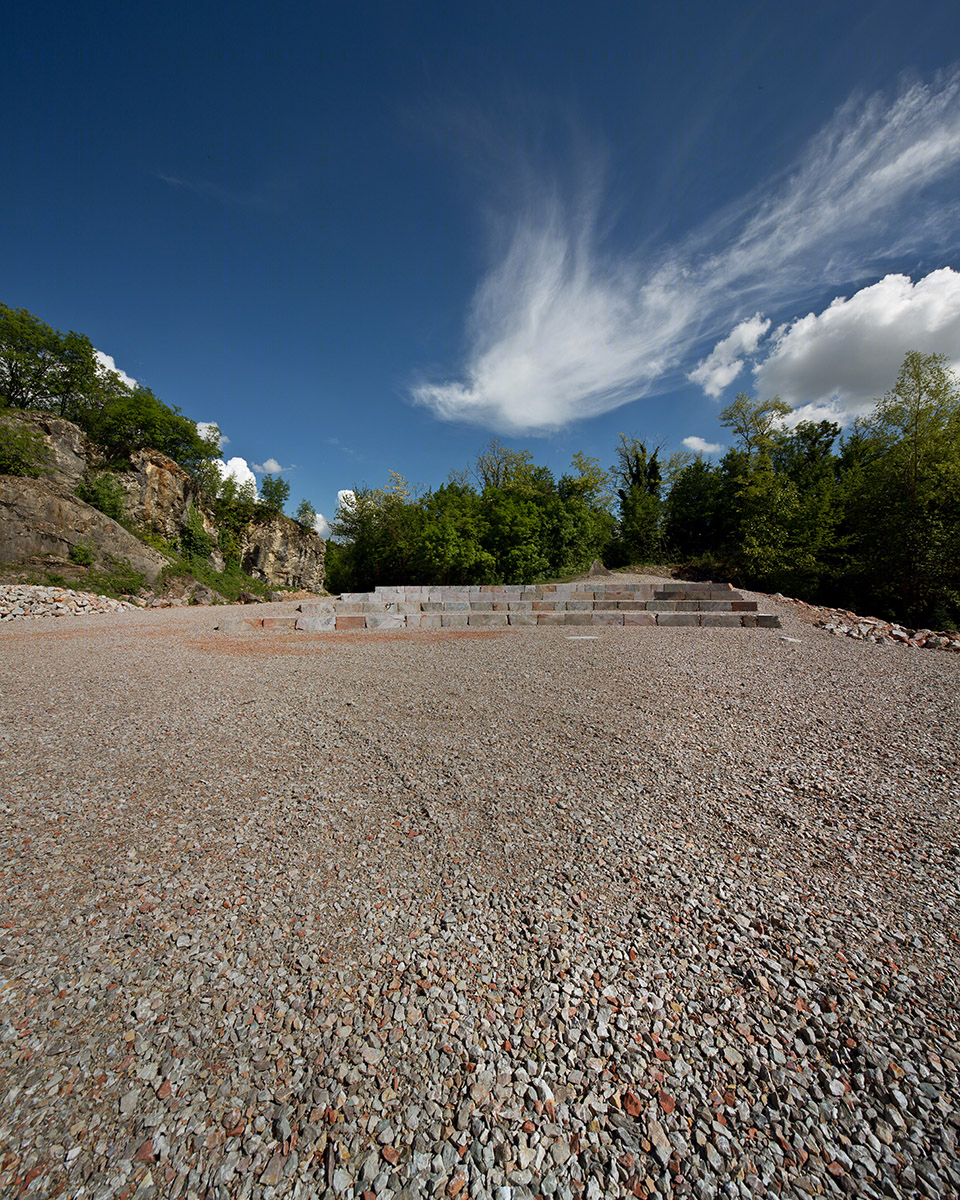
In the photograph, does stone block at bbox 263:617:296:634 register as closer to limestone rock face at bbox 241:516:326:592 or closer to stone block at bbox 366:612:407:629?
stone block at bbox 366:612:407:629

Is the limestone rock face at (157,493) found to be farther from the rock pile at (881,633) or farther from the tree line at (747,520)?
the rock pile at (881,633)

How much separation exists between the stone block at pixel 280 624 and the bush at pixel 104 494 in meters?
13.2

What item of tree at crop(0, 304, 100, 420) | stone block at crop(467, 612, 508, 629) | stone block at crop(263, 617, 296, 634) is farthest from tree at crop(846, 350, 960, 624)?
tree at crop(0, 304, 100, 420)

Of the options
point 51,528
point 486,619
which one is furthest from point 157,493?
point 486,619

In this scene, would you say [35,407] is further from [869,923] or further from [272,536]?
[869,923]

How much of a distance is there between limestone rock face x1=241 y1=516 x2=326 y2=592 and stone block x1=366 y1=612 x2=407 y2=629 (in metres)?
20.2

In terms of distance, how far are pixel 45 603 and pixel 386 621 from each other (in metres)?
9.63

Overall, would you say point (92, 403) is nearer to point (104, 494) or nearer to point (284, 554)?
point (104, 494)

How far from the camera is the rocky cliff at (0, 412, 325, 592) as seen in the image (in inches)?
581

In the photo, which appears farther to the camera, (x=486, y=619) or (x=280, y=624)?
(x=486, y=619)

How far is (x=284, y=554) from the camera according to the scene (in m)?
28.9

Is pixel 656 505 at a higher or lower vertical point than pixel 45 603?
higher

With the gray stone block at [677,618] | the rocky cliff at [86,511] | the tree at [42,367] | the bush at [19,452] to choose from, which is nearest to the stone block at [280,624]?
the gray stone block at [677,618]

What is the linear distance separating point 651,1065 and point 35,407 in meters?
32.0
